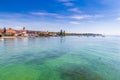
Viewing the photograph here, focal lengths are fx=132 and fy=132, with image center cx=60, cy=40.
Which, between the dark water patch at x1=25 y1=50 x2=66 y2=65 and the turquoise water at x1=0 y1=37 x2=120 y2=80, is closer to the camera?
the turquoise water at x1=0 y1=37 x2=120 y2=80

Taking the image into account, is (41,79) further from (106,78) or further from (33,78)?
(106,78)

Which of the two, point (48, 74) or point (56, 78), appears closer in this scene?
point (56, 78)

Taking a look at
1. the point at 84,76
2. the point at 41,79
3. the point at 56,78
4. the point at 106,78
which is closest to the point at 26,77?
the point at 41,79

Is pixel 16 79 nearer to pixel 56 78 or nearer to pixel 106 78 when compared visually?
pixel 56 78

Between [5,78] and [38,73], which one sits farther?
[38,73]

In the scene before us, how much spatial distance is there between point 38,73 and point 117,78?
10903 mm

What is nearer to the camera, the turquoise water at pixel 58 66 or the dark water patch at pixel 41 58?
the turquoise water at pixel 58 66

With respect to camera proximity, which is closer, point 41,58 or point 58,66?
point 58,66

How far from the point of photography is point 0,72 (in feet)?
62.1

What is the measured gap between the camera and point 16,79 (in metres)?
16.5

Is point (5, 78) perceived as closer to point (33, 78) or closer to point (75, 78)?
point (33, 78)

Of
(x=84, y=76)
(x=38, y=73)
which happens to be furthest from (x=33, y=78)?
(x=84, y=76)

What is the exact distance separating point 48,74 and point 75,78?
4.23 m

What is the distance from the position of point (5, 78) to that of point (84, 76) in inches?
401
